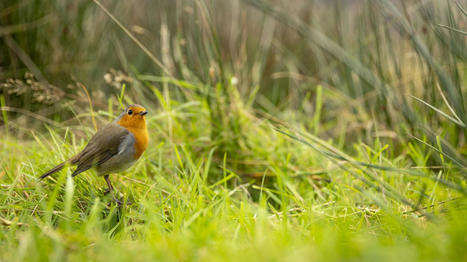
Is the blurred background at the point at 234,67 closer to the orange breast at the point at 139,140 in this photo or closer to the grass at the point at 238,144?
the grass at the point at 238,144

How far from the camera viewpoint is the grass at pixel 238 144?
4.06 ft

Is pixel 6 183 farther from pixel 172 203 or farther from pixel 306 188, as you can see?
pixel 306 188

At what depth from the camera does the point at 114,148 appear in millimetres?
1792

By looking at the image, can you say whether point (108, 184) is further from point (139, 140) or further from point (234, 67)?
point (234, 67)

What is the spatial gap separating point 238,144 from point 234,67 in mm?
1104

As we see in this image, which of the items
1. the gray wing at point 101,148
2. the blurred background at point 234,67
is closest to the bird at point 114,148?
the gray wing at point 101,148

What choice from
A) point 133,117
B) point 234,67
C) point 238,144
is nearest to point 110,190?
point 133,117

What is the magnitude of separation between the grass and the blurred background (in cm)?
2

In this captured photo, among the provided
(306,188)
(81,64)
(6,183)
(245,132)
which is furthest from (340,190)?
(81,64)

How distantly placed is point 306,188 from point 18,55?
6.74ft

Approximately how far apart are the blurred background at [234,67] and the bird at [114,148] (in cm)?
24

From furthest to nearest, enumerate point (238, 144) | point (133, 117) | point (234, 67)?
point (234, 67)
point (238, 144)
point (133, 117)

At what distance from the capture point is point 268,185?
2389 millimetres

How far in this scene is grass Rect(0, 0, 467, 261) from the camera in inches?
48.7
